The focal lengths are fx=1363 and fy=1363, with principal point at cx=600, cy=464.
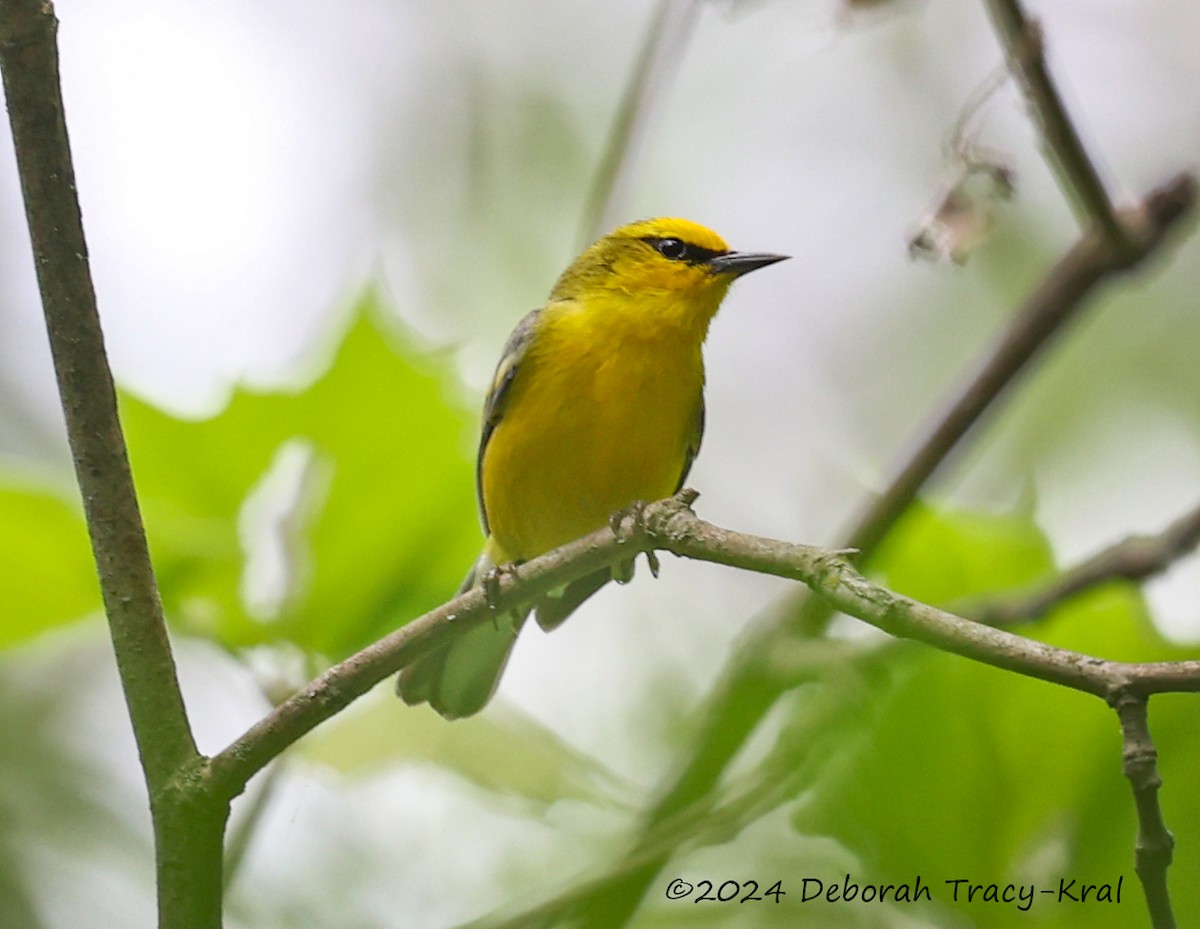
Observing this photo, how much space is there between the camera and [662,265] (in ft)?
17.5

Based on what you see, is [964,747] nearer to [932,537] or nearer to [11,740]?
[932,537]

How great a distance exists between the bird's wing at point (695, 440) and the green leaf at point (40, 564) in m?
2.33

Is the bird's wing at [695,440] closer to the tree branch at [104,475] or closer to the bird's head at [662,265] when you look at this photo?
the bird's head at [662,265]

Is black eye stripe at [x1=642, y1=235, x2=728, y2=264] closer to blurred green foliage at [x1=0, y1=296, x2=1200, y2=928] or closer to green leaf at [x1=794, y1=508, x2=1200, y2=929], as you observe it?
blurred green foliage at [x1=0, y1=296, x2=1200, y2=928]

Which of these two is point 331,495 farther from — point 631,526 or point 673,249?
point 673,249

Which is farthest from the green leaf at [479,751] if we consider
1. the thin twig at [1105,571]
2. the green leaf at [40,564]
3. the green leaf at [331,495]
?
the thin twig at [1105,571]

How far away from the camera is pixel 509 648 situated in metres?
5.08

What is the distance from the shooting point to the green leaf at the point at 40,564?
3.22m

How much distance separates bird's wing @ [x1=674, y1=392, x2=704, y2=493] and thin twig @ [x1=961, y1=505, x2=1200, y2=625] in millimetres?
1974

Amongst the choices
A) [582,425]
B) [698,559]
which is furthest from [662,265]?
[698,559]

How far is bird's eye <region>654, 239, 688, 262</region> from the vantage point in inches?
214

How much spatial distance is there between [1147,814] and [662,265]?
398cm

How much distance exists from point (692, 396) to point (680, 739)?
1.52 meters

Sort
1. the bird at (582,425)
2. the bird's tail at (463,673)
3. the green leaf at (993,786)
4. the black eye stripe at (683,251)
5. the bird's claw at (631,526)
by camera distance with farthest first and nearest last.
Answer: the black eye stripe at (683,251)
the bird at (582,425)
the bird's tail at (463,673)
the bird's claw at (631,526)
the green leaf at (993,786)
